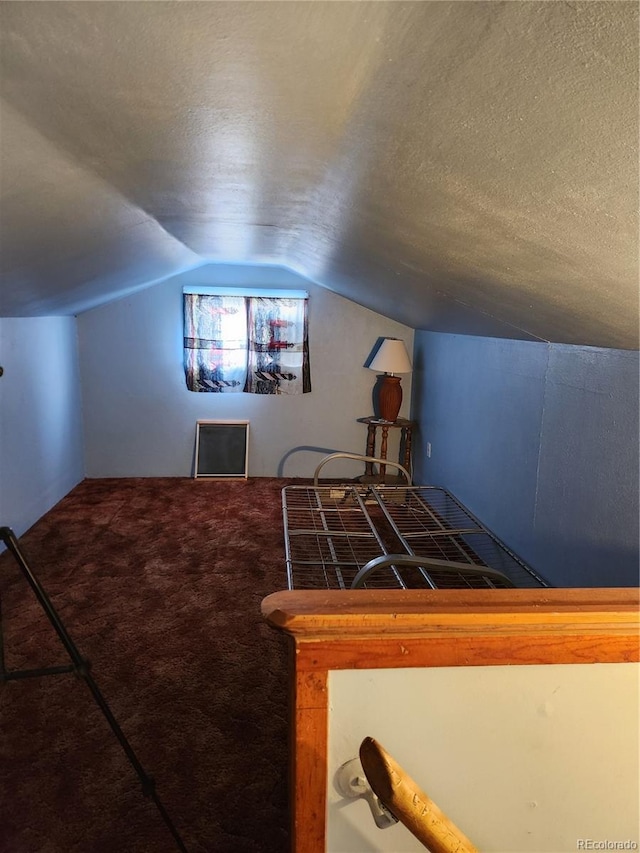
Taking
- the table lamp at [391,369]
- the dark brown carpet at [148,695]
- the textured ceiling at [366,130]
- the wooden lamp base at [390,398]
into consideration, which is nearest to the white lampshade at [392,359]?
the table lamp at [391,369]

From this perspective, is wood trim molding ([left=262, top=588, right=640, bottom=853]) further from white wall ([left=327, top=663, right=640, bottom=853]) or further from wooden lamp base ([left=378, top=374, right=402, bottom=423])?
wooden lamp base ([left=378, top=374, right=402, bottom=423])

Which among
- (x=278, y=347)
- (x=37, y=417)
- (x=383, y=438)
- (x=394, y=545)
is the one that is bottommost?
(x=394, y=545)

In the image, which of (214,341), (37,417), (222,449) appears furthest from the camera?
(222,449)

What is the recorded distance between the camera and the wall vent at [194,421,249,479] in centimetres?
484

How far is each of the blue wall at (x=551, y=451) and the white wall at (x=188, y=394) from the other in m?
1.22

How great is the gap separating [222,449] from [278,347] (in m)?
1.06

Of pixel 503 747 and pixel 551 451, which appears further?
pixel 551 451

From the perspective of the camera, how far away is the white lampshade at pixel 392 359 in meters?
4.38

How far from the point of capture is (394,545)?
3.56 m

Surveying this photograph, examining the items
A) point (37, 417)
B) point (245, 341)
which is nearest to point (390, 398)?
point (245, 341)

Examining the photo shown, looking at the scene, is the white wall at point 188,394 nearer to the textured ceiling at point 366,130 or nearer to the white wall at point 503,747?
the textured ceiling at point 366,130

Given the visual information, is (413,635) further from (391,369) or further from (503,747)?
(391,369)

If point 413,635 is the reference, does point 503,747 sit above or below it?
below

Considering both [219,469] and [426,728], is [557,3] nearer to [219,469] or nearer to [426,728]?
[426,728]
